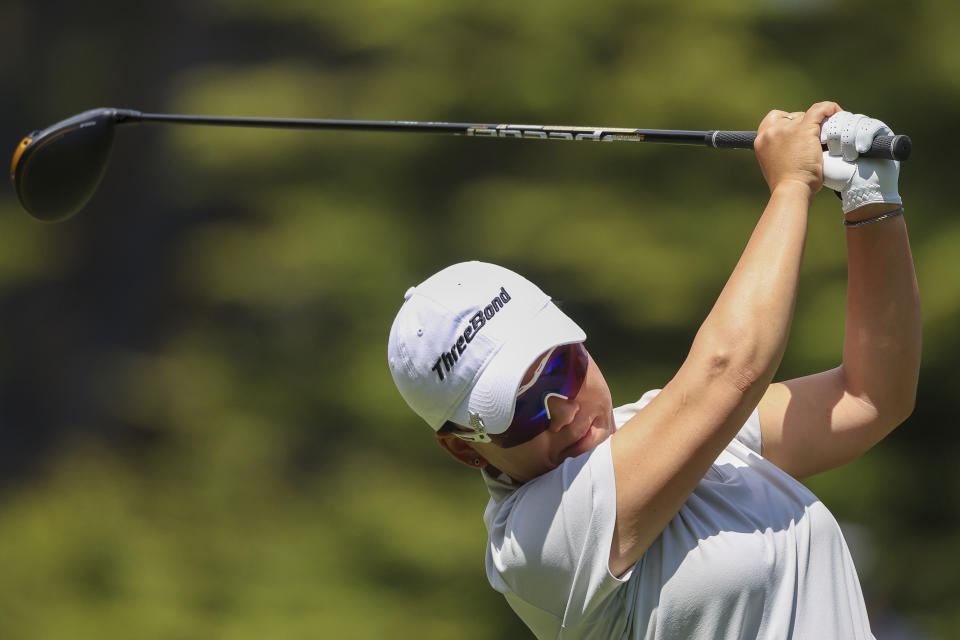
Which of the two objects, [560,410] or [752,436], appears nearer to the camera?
[560,410]

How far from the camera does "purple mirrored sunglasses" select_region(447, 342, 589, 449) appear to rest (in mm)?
1325

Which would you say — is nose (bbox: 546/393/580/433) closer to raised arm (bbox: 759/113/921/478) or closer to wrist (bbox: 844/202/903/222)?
raised arm (bbox: 759/113/921/478)

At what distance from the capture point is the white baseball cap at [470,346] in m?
1.31

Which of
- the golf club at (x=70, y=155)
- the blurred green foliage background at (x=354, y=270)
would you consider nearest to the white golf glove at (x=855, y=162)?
the golf club at (x=70, y=155)

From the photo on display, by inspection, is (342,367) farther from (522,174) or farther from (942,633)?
(942,633)

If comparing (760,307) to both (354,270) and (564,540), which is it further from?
(354,270)

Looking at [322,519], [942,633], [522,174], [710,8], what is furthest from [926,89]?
[322,519]

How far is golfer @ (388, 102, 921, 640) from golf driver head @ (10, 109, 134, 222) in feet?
3.67

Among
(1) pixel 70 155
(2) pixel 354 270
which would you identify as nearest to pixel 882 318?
(1) pixel 70 155

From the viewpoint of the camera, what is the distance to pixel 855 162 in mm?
1315

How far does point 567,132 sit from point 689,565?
28.2 inches

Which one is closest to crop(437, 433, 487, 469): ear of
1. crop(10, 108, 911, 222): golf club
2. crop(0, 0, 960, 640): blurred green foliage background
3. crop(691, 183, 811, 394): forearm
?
crop(691, 183, 811, 394): forearm

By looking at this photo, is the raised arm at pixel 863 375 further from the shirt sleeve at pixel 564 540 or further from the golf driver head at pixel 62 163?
the golf driver head at pixel 62 163

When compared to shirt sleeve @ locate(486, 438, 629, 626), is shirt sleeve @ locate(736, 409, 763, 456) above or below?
above
